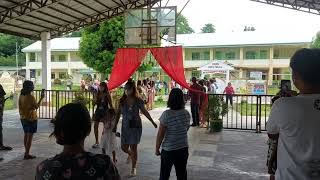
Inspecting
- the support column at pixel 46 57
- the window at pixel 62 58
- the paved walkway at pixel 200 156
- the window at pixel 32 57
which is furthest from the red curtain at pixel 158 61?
the window at pixel 32 57

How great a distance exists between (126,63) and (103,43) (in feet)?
35.8

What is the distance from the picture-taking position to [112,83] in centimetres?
1480

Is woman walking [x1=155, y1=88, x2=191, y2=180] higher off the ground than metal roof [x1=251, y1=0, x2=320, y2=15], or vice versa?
metal roof [x1=251, y1=0, x2=320, y2=15]


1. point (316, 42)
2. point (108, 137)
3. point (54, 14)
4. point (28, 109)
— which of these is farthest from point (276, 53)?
point (108, 137)

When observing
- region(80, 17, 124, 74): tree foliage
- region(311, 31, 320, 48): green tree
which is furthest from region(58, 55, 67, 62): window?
region(311, 31, 320, 48): green tree

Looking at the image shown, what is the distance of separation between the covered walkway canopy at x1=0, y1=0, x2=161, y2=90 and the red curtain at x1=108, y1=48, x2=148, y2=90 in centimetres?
355

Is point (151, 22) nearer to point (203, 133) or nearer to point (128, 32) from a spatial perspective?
point (128, 32)

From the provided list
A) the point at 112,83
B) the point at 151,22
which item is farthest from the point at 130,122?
the point at 151,22

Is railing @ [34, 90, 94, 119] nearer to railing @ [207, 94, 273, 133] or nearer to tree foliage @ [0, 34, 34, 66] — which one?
railing @ [207, 94, 273, 133]

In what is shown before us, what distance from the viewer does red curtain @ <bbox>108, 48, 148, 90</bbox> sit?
1427 centimetres

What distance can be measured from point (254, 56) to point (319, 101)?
140 ft

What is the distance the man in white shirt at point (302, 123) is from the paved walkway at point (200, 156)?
4583mm

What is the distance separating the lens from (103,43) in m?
24.9

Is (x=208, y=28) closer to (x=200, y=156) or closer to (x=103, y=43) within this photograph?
(x=103, y=43)
